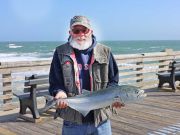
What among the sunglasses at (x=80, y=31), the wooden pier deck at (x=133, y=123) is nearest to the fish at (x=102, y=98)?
the sunglasses at (x=80, y=31)

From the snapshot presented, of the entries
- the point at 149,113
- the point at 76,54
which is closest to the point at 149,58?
the point at 149,113

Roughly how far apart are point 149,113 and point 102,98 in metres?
4.11

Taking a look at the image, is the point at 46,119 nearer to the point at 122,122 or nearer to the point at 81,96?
the point at 122,122

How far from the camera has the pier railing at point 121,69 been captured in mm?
6668

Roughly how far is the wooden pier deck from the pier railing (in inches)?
15.9

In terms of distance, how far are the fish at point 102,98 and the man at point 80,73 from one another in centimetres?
6

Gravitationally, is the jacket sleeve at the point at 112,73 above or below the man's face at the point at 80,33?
below

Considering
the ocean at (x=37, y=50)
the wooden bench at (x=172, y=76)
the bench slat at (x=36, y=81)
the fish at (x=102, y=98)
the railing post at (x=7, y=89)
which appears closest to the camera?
the fish at (x=102, y=98)

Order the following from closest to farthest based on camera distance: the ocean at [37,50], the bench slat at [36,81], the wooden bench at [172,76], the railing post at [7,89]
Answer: the bench slat at [36,81], the railing post at [7,89], the wooden bench at [172,76], the ocean at [37,50]

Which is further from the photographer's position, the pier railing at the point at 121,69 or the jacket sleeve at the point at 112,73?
the pier railing at the point at 121,69

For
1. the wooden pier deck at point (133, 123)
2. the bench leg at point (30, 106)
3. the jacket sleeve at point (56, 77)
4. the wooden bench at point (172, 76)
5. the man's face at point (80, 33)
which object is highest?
the man's face at point (80, 33)

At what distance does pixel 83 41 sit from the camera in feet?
8.87

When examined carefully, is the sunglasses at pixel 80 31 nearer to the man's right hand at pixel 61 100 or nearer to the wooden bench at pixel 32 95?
the man's right hand at pixel 61 100

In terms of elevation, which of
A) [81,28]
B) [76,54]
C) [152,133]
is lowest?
[152,133]
